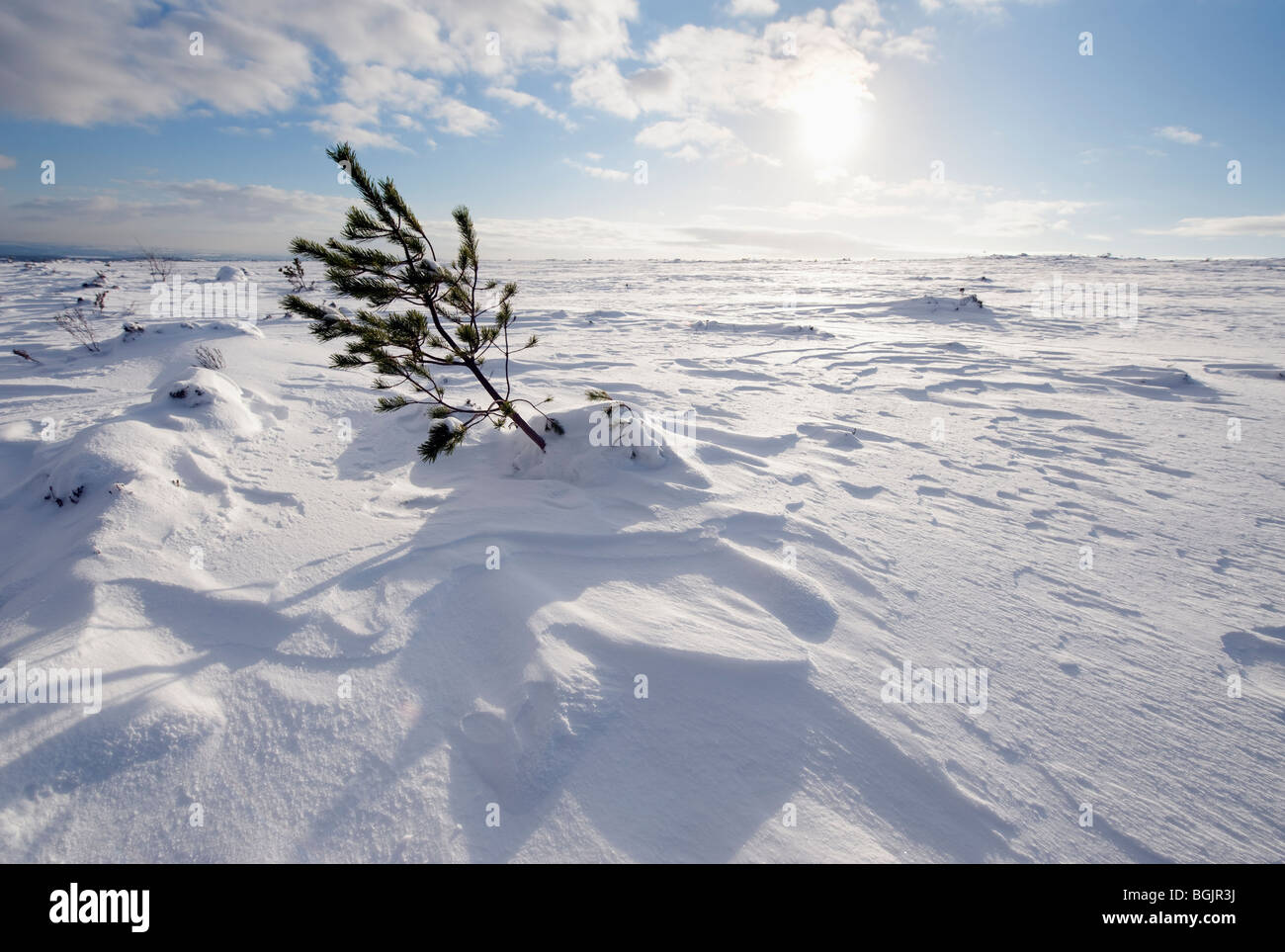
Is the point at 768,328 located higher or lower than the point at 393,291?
higher

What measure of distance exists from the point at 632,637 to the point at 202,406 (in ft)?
14.3

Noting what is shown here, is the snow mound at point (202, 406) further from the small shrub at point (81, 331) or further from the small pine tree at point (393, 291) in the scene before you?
the small shrub at point (81, 331)

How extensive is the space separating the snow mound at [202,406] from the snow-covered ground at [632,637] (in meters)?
0.04

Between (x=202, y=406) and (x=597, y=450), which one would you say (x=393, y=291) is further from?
(x=202, y=406)

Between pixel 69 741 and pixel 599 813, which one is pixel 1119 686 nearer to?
pixel 599 813

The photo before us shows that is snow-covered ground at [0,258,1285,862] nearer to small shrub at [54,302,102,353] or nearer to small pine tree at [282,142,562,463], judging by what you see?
small pine tree at [282,142,562,463]

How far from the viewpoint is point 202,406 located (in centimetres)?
421

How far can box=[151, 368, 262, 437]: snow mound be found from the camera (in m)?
4.07

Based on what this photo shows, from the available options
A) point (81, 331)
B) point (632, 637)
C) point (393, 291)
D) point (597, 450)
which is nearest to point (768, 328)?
point (597, 450)

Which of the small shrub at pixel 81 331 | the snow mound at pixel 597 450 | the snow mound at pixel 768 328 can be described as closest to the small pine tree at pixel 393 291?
the snow mound at pixel 597 450

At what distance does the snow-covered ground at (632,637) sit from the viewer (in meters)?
1.61

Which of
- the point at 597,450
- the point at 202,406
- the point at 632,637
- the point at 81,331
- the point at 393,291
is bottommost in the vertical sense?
the point at 632,637
